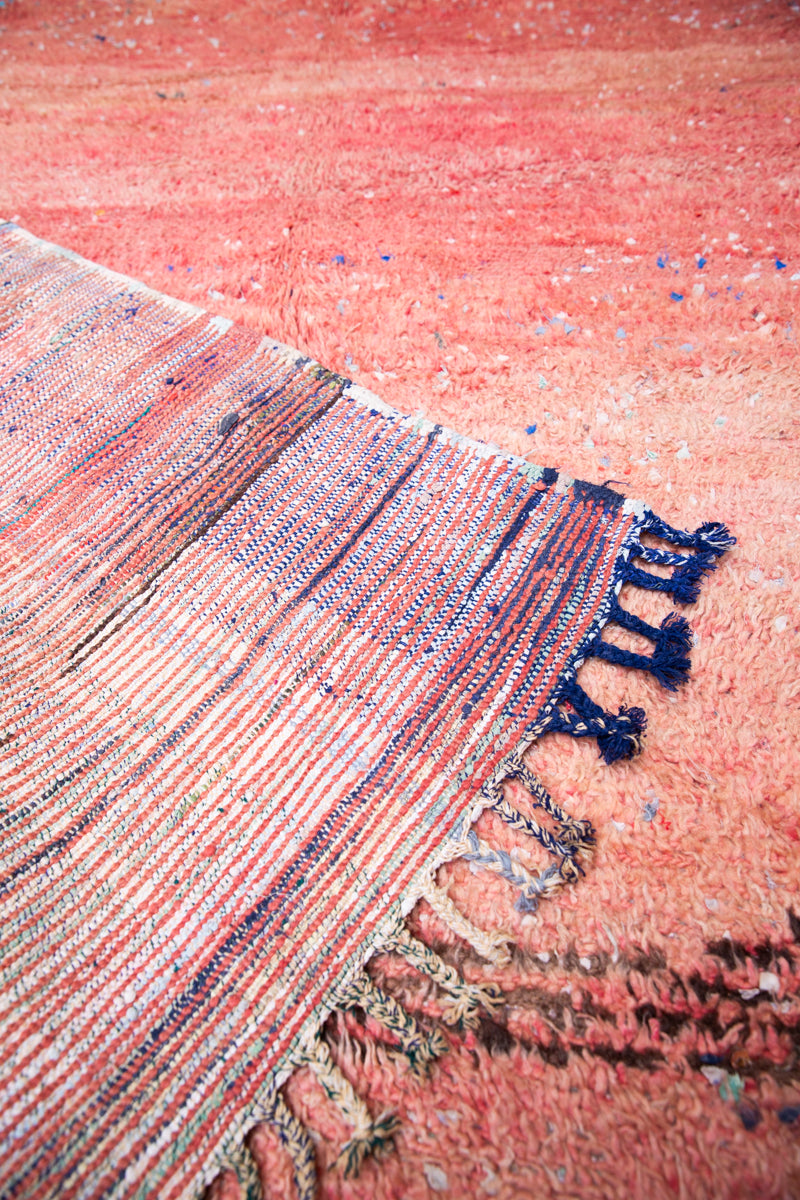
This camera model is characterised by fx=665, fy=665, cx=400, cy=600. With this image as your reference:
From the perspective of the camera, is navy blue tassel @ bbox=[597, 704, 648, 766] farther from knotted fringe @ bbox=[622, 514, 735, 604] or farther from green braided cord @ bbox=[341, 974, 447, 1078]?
green braided cord @ bbox=[341, 974, 447, 1078]

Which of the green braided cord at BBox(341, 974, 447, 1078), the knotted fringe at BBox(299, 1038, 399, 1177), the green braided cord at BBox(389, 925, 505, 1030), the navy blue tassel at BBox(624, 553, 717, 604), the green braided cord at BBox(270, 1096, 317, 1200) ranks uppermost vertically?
the navy blue tassel at BBox(624, 553, 717, 604)

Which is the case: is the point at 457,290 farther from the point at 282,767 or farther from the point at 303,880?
the point at 303,880

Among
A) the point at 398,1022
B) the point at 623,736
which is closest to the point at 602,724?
the point at 623,736

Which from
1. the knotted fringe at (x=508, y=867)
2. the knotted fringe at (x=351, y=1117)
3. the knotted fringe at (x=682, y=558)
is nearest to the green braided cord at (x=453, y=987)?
the knotted fringe at (x=508, y=867)

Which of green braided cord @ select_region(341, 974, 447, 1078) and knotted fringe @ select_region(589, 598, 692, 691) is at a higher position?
knotted fringe @ select_region(589, 598, 692, 691)

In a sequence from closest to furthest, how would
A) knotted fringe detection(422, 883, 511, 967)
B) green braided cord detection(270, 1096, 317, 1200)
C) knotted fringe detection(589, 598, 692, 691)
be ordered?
green braided cord detection(270, 1096, 317, 1200)
knotted fringe detection(422, 883, 511, 967)
knotted fringe detection(589, 598, 692, 691)

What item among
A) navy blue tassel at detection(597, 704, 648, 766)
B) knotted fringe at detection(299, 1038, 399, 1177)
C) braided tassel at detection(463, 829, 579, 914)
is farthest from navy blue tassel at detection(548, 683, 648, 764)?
knotted fringe at detection(299, 1038, 399, 1177)

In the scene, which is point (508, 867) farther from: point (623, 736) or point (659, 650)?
point (659, 650)
